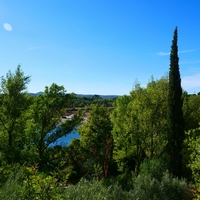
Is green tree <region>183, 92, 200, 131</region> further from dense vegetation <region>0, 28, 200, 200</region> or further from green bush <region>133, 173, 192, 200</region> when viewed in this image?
green bush <region>133, 173, 192, 200</region>

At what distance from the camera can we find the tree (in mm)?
14414

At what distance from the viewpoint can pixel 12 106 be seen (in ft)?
47.3

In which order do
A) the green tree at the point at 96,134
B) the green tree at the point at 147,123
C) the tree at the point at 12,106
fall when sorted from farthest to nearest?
the green tree at the point at 96,134 < the green tree at the point at 147,123 < the tree at the point at 12,106

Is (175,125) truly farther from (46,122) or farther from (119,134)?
(46,122)

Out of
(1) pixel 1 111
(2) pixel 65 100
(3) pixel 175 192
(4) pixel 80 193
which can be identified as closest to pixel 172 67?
(2) pixel 65 100

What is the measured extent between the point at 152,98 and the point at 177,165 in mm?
6261

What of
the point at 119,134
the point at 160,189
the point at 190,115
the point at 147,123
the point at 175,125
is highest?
the point at 190,115

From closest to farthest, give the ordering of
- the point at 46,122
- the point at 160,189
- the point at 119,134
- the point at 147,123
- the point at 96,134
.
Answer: the point at 160,189
the point at 46,122
the point at 147,123
the point at 119,134
the point at 96,134

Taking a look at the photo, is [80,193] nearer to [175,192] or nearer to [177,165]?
[175,192]

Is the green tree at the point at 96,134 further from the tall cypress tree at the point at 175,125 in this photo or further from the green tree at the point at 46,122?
the green tree at the point at 46,122

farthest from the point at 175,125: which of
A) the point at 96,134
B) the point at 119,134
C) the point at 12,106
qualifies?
the point at 12,106

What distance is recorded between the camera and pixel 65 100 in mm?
17109

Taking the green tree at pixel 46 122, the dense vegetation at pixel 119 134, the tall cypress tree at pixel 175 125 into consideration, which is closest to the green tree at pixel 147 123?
the dense vegetation at pixel 119 134

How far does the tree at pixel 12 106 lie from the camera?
47.3 ft
